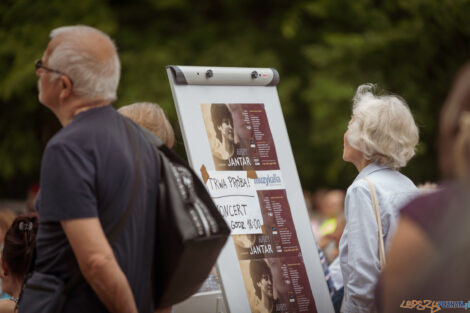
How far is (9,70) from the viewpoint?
1008 centimetres

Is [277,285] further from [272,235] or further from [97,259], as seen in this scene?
[97,259]

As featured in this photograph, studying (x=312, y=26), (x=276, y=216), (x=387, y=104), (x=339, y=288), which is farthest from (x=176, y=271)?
(x=312, y=26)

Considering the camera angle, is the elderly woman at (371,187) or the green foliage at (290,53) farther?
the green foliage at (290,53)

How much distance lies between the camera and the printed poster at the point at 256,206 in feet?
11.6

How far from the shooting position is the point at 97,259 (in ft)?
7.61

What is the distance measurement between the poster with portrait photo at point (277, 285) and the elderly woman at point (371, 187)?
29cm

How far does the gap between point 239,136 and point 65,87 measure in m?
1.42

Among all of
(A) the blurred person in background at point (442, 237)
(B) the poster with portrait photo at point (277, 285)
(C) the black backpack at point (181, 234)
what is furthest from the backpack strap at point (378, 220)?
(A) the blurred person in background at point (442, 237)

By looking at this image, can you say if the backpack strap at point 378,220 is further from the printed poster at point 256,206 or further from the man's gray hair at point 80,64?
the man's gray hair at point 80,64

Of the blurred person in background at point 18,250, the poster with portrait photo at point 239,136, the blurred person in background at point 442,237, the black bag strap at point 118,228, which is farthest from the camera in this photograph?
the poster with portrait photo at point 239,136

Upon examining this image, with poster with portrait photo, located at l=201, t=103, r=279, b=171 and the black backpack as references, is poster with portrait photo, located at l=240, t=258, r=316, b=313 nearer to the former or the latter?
poster with portrait photo, located at l=201, t=103, r=279, b=171

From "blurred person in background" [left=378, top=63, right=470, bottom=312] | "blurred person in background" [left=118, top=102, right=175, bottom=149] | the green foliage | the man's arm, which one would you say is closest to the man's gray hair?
the man's arm

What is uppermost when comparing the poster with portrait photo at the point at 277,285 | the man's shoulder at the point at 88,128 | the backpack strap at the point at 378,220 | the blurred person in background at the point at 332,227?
the man's shoulder at the point at 88,128

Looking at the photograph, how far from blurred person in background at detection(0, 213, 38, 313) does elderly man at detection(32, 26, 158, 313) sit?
33.0 inches
